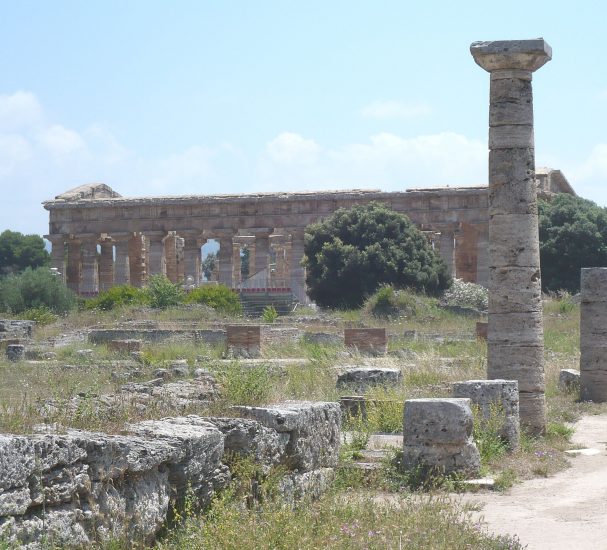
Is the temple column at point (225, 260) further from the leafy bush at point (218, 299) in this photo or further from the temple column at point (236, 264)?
the leafy bush at point (218, 299)

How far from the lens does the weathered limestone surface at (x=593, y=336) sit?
17766 millimetres

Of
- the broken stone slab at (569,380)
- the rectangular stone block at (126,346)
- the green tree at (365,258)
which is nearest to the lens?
→ the broken stone slab at (569,380)

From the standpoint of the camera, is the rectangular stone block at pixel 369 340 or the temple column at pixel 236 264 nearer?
the rectangular stone block at pixel 369 340

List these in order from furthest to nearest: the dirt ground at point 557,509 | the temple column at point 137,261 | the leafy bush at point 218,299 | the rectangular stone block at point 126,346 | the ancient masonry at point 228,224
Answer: the temple column at point 137,261, the ancient masonry at point 228,224, the leafy bush at point 218,299, the rectangular stone block at point 126,346, the dirt ground at point 557,509

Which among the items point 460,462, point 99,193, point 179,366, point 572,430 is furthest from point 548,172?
point 460,462

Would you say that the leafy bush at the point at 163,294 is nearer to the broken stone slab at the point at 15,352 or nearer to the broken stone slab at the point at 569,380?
the broken stone slab at the point at 15,352

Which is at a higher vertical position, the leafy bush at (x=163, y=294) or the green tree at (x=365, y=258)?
the green tree at (x=365, y=258)

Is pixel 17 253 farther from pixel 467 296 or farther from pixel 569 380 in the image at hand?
pixel 569 380

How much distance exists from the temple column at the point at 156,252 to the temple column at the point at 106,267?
140 inches

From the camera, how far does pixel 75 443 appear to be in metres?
6.29

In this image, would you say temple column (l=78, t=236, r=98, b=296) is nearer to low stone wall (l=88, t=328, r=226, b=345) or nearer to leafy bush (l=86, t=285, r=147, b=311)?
leafy bush (l=86, t=285, r=147, b=311)

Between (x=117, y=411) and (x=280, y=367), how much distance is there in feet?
34.4

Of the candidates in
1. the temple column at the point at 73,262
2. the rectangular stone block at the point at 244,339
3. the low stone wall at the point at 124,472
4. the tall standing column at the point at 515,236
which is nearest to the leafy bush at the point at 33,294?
the rectangular stone block at the point at 244,339

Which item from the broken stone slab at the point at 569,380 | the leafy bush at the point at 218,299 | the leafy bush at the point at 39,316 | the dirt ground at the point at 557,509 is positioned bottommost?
the dirt ground at the point at 557,509
